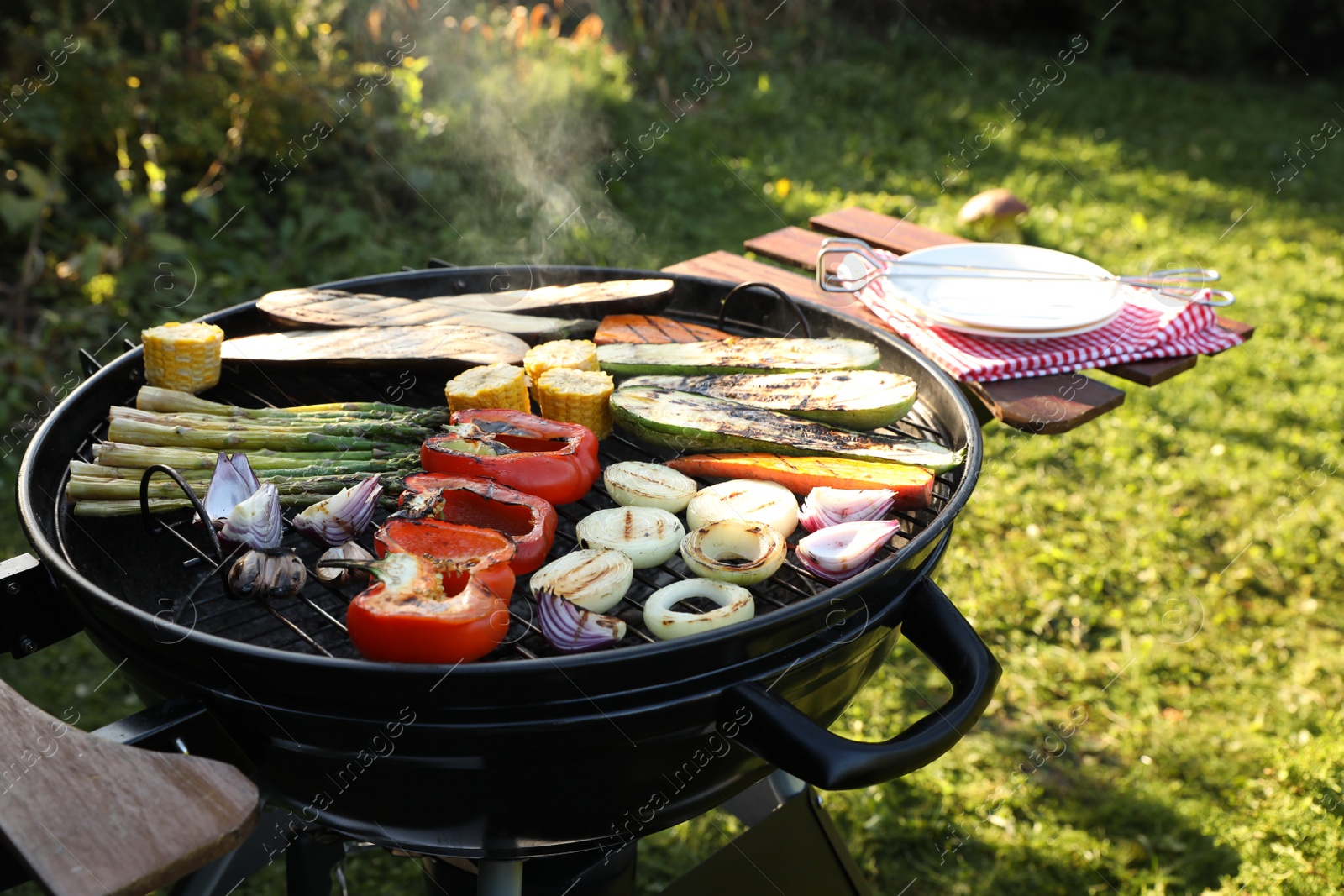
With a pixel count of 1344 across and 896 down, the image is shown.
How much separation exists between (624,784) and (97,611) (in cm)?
102

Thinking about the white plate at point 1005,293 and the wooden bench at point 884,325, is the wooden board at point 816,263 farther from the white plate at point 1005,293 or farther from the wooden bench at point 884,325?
the white plate at point 1005,293

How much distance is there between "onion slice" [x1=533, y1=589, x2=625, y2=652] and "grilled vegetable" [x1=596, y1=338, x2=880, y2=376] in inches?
44.1

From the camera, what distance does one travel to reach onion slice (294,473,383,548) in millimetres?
2197

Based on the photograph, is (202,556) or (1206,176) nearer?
(202,556)

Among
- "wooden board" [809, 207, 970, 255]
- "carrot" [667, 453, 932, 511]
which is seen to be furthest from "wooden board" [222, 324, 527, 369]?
"wooden board" [809, 207, 970, 255]

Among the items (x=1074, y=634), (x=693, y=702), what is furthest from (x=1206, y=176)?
(x=693, y=702)

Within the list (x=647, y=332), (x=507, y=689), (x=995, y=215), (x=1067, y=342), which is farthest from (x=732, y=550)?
(x=995, y=215)

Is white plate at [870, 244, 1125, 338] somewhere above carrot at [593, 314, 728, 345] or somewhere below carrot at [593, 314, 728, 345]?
below

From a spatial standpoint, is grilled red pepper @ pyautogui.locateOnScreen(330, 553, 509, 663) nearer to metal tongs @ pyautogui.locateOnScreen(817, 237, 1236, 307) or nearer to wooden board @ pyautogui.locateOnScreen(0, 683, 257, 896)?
wooden board @ pyautogui.locateOnScreen(0, 683, 257, 896)

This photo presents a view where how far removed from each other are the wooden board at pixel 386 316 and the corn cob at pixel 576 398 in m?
0.37

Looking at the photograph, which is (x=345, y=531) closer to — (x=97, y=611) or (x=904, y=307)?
(x=97, y=611)

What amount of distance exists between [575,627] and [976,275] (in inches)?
90.7

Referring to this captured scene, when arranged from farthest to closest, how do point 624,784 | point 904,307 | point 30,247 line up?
point 30,247, point 904,307, point 624,784

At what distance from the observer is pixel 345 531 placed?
2.21 m
